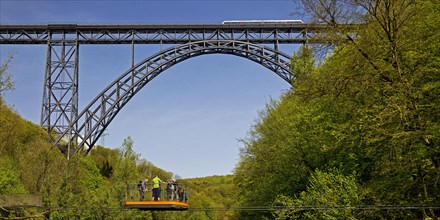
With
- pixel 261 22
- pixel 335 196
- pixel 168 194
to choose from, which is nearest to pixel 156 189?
pixel 168 194

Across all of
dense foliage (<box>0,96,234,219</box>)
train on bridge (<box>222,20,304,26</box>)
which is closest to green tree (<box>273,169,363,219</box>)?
dense foliage (<box>0,96,234,219</box>)

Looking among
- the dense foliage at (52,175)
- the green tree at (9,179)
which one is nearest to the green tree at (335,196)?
the dense foliage at (52,175)

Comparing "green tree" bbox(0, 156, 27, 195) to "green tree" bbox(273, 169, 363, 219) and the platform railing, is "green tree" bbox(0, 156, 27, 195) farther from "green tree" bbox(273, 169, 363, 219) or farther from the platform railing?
"green tree" bbox(273, 169, 363, 219)

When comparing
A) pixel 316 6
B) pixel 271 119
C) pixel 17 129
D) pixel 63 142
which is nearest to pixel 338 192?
pixel 316 6

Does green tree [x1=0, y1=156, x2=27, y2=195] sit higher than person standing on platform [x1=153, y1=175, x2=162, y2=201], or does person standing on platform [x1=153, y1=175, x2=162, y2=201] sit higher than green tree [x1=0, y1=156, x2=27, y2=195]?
green tree [x1=0, y1=156, x2=27, y2=195]

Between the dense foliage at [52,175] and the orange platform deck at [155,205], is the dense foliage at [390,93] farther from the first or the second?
the dense foliage at [52,175]

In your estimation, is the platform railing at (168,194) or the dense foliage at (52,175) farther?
the dense foliage at (52,175)

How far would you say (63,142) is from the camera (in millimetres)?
35062

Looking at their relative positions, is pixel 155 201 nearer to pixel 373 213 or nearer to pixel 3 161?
pixel 373 213

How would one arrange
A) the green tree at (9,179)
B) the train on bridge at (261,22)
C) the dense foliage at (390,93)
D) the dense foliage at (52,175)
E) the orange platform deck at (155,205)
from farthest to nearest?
1. the train on bridge at (261,22)
2. the dense foliage at (52,175)
3. the green tree at (9,179)
4. the orange platform deck at (155,205)
5. the dense foliage at (390,93)

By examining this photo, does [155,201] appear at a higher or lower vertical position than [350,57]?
lower

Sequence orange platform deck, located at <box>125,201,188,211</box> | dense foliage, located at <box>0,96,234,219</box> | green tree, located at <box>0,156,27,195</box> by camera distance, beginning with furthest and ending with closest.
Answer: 1. dense foliage, located at <box>0,96,234,219</box>
2. green tree, located at <box>0,156,27,195</box>
3. orange platform deck, located at <box>125,201,188,211</box>

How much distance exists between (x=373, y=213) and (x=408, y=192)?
1.36 metres

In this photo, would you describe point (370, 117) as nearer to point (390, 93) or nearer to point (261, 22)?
point (390, 93)
